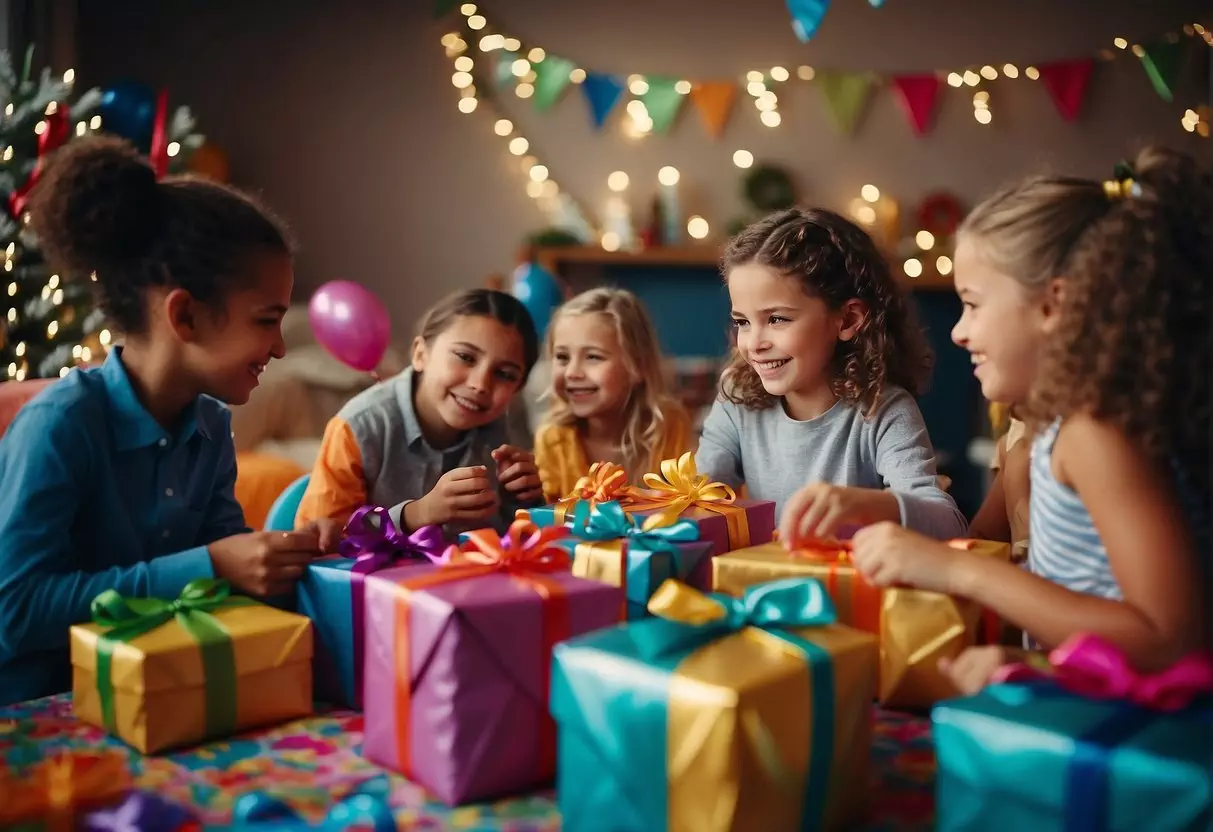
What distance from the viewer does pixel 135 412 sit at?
1263mm

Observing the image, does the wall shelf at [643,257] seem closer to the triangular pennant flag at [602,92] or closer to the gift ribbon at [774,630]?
the triangular pennant flag at [602,92]

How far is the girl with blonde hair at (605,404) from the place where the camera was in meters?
A: 2.03

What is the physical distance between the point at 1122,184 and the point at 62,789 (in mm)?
961

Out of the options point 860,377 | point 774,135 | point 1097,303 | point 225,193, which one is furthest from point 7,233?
point 774,135

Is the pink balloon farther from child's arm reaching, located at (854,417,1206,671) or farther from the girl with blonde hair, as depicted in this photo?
child's arm reaching, located at (854,417,1206,671)

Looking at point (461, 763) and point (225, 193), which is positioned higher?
point (225, 193)

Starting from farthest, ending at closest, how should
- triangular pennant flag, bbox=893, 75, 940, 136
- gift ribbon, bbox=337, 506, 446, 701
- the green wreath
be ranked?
the green wreath, triangular pennant flag, bbox=893, 75, 940, 136, gift ribbon, bbox=337, 506, 446, 701

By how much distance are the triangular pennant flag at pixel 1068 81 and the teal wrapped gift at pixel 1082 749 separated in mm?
4831

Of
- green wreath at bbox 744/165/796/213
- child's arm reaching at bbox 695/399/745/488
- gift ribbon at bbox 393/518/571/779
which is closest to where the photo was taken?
gift ribbon at bbox 393/518/571/779

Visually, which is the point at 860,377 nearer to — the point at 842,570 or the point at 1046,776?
the point at 842,570

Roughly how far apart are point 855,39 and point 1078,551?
4667mm

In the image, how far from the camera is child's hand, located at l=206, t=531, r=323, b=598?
1.03m

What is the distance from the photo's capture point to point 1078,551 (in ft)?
2.85

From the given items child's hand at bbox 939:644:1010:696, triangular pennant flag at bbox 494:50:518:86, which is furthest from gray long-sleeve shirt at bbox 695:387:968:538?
triangular pennant flag at bbox 494:50:518:86
